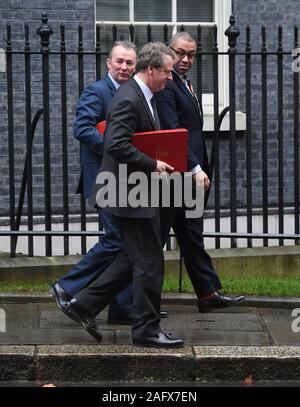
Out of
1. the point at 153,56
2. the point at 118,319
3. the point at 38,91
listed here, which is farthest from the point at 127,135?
the point at 38,91

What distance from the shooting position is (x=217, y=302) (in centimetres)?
848

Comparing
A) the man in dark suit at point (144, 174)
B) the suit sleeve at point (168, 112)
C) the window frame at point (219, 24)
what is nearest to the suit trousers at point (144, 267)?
the man in dark suit at point (144, 174)

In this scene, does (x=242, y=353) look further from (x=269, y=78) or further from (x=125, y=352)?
(x=269, y=78)

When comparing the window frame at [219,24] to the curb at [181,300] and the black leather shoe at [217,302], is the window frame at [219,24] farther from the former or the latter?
the black leather shoe at [217,302]

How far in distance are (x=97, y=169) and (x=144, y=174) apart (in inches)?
35.3

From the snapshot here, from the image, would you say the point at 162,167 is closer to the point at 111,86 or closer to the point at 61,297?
the point at 111,86

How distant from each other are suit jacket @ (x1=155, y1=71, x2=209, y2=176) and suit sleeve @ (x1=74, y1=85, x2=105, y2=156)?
0.44 metres

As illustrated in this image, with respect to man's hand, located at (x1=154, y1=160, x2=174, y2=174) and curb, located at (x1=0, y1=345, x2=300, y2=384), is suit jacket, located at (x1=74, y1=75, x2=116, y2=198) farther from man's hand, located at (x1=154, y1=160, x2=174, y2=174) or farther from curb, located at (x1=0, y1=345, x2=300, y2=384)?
curb, located at (x1=0, y1=345, x2=300, y2=384)

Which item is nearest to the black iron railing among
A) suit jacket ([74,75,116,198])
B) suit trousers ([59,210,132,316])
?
suit jacket ([74,75,116,198])

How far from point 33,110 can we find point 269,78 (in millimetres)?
2339

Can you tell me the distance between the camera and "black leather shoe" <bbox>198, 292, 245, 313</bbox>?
8477 millimetres

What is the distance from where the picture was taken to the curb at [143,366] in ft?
A: 24.2

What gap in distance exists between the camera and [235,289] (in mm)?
9391
